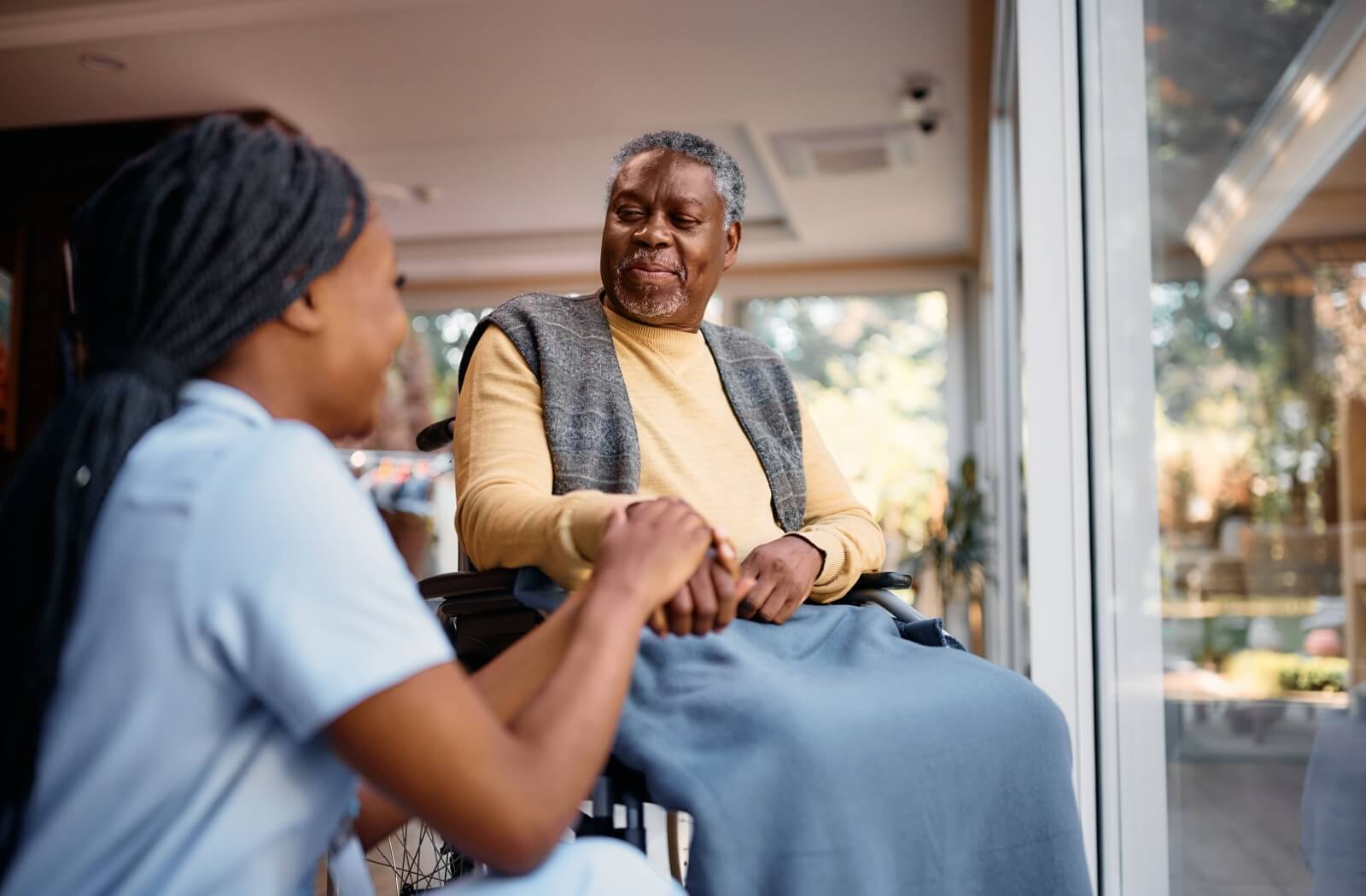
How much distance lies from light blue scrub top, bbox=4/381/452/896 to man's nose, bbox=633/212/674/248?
41.0 inches

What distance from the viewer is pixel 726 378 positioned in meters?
1.77

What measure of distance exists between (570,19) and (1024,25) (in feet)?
7.16

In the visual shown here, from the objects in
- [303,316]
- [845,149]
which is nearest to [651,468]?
[303,316]

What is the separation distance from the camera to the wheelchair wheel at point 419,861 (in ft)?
4.69

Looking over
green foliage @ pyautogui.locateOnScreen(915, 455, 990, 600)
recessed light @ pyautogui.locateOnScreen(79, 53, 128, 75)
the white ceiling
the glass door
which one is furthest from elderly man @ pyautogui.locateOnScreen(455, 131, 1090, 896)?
green foliage @ pyautogui.locateOnScreen(915, 455, 990, 600)

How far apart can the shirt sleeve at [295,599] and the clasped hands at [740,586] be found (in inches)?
12.3

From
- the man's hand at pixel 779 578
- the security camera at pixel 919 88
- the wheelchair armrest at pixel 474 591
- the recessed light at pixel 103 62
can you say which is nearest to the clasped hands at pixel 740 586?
the man's hand at pixel 779 578

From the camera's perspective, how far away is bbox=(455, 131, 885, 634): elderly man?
57.9 inches

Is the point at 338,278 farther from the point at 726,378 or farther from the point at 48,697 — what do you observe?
the point at 726,378

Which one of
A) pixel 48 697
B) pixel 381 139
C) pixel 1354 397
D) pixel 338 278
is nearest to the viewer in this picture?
pixel 48 697

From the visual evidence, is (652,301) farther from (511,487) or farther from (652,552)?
(652,552)

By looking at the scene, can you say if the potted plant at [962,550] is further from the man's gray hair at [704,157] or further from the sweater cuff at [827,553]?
the sweater cuff at [827,553]

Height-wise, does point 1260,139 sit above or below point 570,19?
below

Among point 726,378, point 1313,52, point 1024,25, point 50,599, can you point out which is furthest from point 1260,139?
point 50,599
